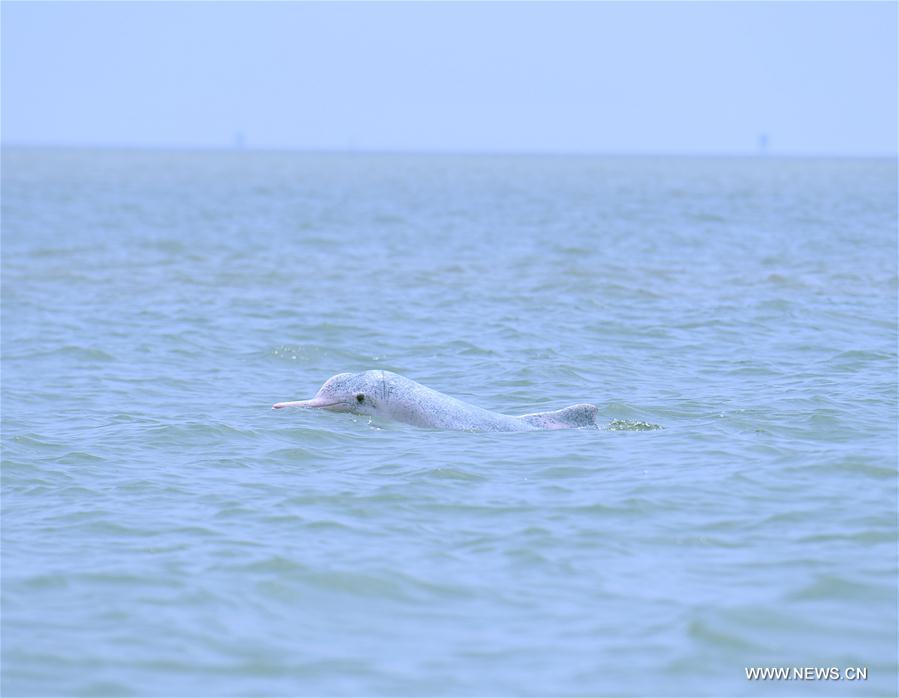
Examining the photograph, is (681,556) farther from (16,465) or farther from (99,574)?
(16,465)

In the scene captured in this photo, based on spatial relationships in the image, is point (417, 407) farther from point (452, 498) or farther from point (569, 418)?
point (452, 498)

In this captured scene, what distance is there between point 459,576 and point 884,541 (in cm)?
317

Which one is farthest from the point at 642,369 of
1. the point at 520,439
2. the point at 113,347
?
the point at 113,347

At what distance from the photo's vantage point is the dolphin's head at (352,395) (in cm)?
1421

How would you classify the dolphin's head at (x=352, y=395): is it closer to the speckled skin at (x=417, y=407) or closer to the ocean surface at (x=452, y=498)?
the speckled skin at (x=417, y=407)

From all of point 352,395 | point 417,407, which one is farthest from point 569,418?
point 352,395

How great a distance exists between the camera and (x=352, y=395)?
14336 mm

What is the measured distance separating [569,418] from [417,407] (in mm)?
1636

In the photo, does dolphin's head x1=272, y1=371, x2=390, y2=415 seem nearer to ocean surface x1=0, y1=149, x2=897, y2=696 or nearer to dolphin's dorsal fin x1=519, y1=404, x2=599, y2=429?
ocean surface x1=0, y1=149, x2=897, y2=696

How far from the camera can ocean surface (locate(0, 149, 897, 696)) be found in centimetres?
784

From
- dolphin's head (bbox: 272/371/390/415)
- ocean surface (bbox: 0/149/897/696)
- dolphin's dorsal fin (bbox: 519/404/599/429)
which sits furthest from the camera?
dolphin's head (bbox: 272/371/390/415)

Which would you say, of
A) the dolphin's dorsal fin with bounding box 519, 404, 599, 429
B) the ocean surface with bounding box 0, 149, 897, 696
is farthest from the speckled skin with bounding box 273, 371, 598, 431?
the ocean surface with bounding box 0, 149, 897, 696

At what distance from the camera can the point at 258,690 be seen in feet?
24.4

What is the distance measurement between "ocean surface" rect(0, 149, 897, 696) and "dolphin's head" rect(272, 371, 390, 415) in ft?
0.72
